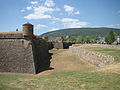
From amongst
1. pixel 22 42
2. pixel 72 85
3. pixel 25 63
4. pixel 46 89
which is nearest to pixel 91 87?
pixel 72 85

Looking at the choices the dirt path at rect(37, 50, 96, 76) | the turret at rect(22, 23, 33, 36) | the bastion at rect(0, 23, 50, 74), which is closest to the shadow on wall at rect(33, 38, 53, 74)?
the bastion at rect(0, 23, 50, 74)

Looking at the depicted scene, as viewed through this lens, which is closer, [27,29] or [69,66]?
[27,29]

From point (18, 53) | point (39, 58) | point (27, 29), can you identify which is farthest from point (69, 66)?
point (27, 29)

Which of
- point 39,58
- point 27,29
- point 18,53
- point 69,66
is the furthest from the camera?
point 39,58

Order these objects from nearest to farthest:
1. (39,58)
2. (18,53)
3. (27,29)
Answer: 1. (18,53)
2. (27,29)
3. (39,58)

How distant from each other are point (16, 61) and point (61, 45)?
32347mm

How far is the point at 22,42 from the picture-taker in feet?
47.4

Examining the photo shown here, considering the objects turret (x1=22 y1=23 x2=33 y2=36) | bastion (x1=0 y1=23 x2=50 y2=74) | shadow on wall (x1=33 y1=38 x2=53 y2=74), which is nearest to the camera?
bastion (x1=0 y1=23 x2=50 y2=74)

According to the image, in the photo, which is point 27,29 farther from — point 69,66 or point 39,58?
point 69,66

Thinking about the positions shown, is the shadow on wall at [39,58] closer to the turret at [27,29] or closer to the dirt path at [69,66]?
the dirt path at [69,66]

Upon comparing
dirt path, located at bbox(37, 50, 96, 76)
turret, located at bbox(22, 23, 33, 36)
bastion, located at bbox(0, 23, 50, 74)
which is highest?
turret, located at bbox(22, 23, 33, 36)

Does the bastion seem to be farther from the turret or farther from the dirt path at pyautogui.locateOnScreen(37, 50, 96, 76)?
the dirt path at pyautogui.locateOnScreen(37, 50, 96, 76)

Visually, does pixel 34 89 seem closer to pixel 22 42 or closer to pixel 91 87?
pixel 91 87

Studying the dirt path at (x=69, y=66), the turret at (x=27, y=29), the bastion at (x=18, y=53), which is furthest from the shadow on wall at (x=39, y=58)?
the turret at (x=27, y=29)
